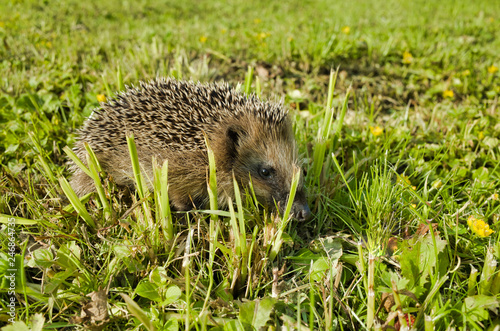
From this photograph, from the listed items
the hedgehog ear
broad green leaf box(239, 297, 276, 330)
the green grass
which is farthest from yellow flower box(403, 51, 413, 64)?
broad green leaf box(239, 297, 276, 330)

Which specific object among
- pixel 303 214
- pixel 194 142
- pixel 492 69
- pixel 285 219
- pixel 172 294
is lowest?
pixel 172 294

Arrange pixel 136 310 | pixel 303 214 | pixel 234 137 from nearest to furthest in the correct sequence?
pixel 136 310 < pixel 303 214 < pixel 234 137

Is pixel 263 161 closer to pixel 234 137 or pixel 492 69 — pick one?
pixel 234 137

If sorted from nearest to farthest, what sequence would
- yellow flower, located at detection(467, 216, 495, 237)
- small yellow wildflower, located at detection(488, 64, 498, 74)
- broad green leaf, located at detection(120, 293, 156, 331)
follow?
broad green leaf, located at detection(120, 293, 156, 331), yellow flower, located at detection(467, 216, 495, 237), small yellow wildflower, located at detection(488, 64, 498, 74)

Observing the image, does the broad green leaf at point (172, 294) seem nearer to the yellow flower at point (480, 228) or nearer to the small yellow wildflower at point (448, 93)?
the yellow flower at point (480, 228)

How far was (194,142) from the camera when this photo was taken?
2.94m

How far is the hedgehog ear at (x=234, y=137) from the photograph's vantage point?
2996 mm

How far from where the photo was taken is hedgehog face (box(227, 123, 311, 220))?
2951 mm

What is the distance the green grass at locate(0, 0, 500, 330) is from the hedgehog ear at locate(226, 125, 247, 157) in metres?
0.61

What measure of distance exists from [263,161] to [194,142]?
24.5 inches

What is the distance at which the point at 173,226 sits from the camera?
8.21 feet

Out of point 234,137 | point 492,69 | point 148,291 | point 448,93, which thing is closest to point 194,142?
point 234,137

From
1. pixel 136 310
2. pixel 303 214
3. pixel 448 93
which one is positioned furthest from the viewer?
pixel 448 93

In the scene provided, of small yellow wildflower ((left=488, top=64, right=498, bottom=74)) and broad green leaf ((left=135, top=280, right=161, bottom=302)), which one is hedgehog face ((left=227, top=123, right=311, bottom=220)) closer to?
broad green leaf ((left=135, top=280, right=161, bottom=302))
